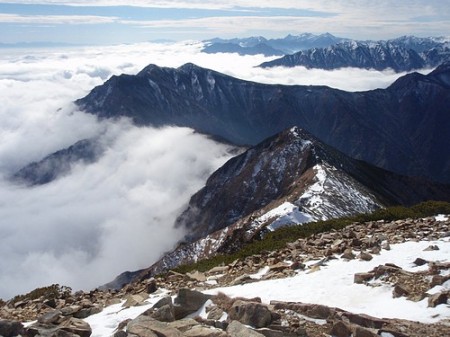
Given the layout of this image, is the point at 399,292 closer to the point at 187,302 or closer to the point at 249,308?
the point at 249,308

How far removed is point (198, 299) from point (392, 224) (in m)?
19.8

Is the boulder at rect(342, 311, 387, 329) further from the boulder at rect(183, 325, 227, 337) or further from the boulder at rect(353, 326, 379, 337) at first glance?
the boulder at rect(183, 325, 227, 337)

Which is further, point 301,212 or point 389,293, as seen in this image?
point 301,212

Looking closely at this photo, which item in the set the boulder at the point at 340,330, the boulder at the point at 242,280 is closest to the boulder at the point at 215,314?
the boulder at the point at 340,330

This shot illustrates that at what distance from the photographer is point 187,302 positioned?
58.2 feet

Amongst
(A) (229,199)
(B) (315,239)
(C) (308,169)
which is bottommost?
(A) (229,199)

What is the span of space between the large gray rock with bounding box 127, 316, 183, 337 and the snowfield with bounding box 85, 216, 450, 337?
2.27 metres

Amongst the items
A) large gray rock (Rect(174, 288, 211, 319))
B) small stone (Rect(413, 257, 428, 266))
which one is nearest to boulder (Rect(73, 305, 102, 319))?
large gray rock (Rect(174, 288, 211, 319))

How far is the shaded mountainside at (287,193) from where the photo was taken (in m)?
108

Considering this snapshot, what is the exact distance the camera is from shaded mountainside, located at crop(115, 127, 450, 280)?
10762cm

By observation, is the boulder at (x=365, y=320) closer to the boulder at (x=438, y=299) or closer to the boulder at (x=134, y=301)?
the boulder at (x=438, y=299)

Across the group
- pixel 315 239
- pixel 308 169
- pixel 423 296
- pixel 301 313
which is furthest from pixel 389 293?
pixel 308 169

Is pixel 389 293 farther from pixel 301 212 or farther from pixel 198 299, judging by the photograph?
pixel 301 212

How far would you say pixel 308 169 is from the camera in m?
146
